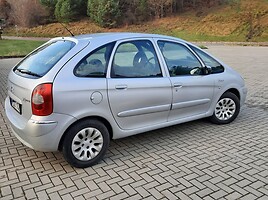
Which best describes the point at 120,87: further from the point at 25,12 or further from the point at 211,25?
the point at 25,12

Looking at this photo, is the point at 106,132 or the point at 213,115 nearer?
the point at 106,132

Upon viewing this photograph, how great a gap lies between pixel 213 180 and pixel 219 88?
75.2 inches

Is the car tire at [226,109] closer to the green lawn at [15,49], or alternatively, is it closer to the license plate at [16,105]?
the license plate at [16,105]

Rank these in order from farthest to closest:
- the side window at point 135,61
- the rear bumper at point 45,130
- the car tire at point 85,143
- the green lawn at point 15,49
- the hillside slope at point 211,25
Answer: the hillside slope at point 211,25
the green lawn at point 15,49
the side window at point 135,61
the car tire at point 85,143
the rear bumper at point 45,130

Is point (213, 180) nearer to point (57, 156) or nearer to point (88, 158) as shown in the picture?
point (88, 158)

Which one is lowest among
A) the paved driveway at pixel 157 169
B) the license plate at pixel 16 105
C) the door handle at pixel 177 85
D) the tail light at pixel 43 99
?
the paved driveway at pixel 157 169

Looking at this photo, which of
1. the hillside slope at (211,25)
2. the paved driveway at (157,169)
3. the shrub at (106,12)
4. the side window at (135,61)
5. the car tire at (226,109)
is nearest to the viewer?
the paved driveway at (157,169)

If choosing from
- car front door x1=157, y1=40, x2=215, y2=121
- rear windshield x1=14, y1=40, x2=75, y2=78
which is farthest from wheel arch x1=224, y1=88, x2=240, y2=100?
rear windshield x1=14, y1=40, x2=75, y2=78

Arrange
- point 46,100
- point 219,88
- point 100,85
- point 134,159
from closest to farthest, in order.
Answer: point 46,100 → point 100,85 → point 134,159 → point 219,88

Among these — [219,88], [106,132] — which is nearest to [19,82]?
[106,132]

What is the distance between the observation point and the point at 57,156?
3.72m

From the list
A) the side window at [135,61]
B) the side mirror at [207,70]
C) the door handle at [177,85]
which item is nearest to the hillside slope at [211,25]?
the side mirror at [207,70]

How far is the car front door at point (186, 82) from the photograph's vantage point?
13.4 feet

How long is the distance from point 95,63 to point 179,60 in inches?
55.2
